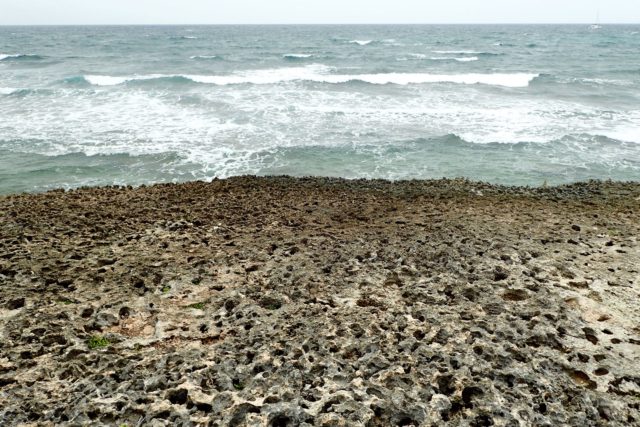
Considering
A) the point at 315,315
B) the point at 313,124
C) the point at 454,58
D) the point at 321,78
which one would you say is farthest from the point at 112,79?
the point at 454,58

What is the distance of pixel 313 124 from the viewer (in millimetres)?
22734

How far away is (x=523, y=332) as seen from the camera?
18.5ft

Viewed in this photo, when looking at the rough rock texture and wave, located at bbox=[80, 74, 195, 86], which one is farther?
wave, located at bbox=[80, 74, 195, 86]

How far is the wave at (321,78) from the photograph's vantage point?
35.0 metres

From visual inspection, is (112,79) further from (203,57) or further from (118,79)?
(203,57)

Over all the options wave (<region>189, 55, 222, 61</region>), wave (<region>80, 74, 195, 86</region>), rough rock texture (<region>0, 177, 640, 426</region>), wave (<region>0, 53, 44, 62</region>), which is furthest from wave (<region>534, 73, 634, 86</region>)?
wave (<region>0, 53, 44, 62</region>)

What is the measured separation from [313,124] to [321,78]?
17.3 metres

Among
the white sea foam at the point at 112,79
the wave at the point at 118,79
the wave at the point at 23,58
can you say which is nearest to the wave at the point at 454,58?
the wave at the point at 118,79

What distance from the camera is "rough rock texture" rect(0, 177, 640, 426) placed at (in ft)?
15.2

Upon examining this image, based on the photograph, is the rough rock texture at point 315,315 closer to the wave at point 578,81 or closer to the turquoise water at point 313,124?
the turquoise water at point 313,124

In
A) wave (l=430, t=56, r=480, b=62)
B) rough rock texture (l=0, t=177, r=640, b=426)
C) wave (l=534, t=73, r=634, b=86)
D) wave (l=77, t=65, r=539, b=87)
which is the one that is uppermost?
wave (l=430, t=56, r=480, b=62)

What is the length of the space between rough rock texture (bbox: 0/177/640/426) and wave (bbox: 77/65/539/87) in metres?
27.4

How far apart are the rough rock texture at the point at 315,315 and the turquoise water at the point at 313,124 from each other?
725 centimetres

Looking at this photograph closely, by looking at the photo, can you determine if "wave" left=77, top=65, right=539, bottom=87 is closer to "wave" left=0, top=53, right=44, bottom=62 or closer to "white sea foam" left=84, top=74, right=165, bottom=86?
"white sea foam" left=84, top=74, right=165, bottom=86
